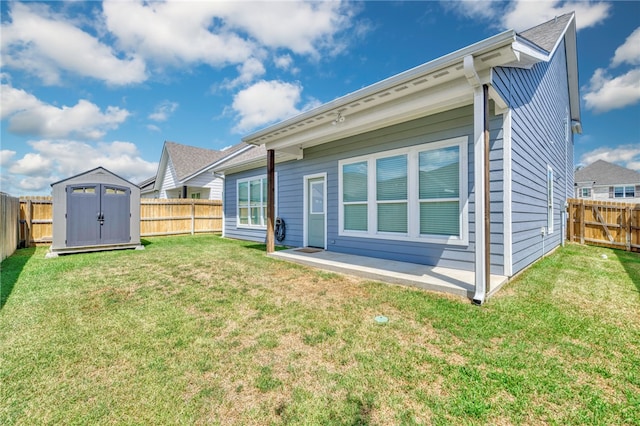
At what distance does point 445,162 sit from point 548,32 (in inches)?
204

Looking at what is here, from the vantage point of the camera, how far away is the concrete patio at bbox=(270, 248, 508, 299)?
12.3ft

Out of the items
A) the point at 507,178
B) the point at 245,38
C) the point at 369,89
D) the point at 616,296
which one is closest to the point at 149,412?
the point at 369,89

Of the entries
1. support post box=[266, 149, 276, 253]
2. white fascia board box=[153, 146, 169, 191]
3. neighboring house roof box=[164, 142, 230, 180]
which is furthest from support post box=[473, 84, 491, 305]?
white fascia board box=[153, 146, 169, 191]

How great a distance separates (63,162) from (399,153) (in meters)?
38.6

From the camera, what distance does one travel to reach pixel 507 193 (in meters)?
4.13

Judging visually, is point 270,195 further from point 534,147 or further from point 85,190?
point 534,147

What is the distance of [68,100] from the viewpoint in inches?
372

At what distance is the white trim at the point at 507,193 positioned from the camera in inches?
163

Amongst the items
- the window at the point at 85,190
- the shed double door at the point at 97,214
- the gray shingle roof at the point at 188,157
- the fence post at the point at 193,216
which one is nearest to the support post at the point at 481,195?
the shed double door at the point at 97,214

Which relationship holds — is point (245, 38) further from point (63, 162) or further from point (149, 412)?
point (63, 162)

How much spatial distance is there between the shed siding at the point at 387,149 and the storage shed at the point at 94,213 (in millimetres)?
4377

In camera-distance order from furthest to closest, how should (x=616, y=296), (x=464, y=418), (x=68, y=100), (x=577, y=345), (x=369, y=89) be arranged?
(x=68, y=100), (x=369, y=89), (x=616, y=296), (x=577, y=345), (x=464, y=418)

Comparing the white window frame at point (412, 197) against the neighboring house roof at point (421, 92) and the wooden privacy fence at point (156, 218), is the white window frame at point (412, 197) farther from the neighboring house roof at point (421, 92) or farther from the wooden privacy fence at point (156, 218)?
the wooden privacy fence at point (156, 218)

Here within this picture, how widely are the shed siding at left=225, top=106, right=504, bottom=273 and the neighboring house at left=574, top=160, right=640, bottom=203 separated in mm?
27293
